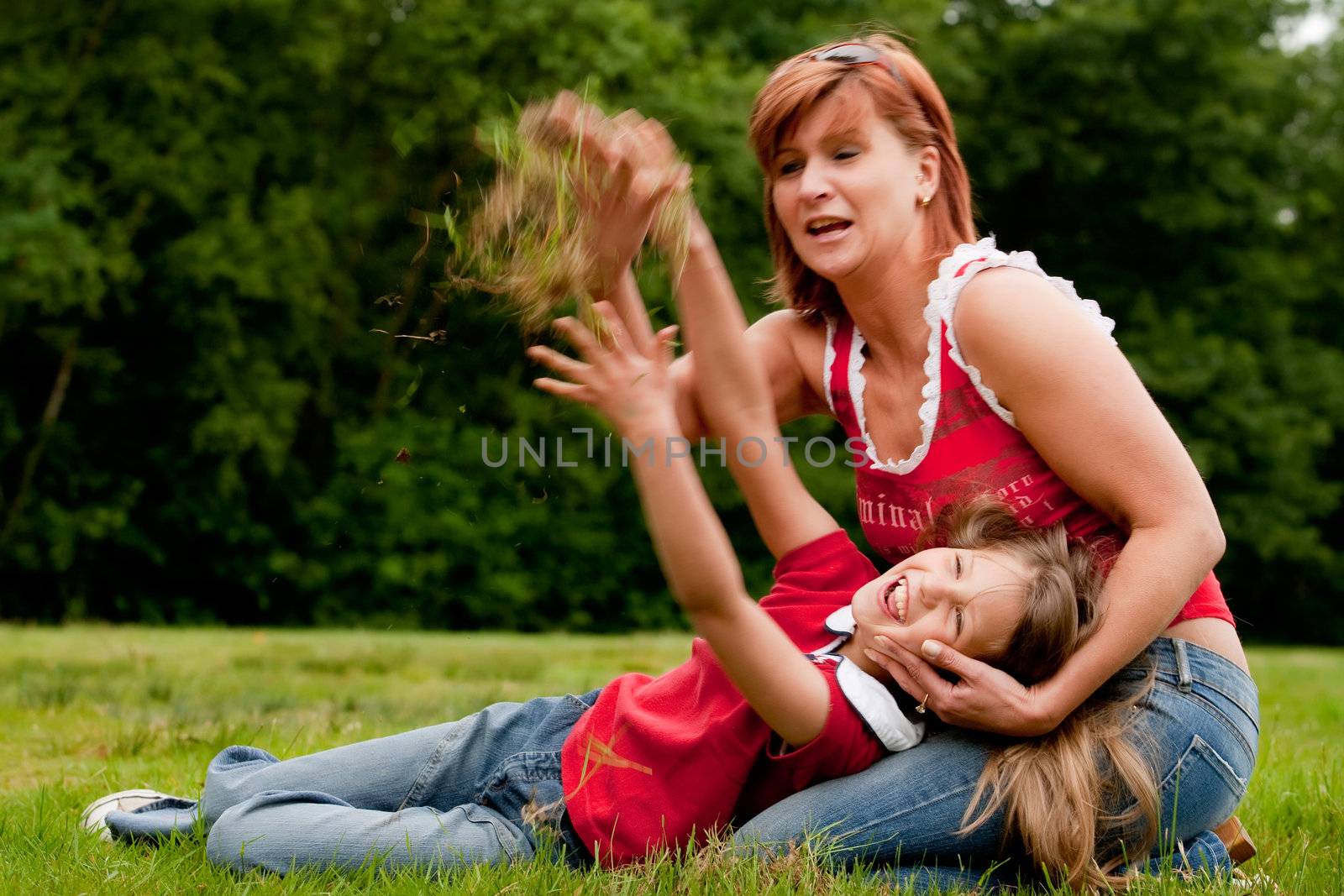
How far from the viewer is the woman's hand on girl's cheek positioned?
8.43 feet

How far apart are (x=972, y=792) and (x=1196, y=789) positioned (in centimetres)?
48

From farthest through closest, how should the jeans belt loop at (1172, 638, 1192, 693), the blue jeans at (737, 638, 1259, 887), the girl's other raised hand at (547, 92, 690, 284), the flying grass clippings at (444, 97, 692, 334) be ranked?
1. the jeans belt loop at (1172, 638, 1192, 693)
2. the blue jeans at (737, 638, 1259, 887)
3. the flying grass clippings at (444, 97, 692, 334)
4. the girl's other raised hand at (547, 92, 690, 284)

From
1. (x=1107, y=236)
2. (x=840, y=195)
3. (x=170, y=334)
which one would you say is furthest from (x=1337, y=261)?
(x=840, y=195)

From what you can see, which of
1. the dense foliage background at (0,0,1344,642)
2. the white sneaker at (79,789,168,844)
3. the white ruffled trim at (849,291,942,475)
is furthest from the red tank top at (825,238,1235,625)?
the dense foliage background at (0,0,1344,642)

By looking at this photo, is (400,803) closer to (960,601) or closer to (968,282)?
(960,601)

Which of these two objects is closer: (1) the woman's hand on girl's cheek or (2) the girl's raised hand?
(2) the girl's raised hand

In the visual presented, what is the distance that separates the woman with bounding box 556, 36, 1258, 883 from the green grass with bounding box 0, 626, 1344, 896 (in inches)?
10.4

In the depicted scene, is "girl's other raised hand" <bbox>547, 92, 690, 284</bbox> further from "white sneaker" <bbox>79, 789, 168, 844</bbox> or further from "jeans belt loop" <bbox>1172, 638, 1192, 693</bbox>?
"white sneaker" <bbox>79, 789, 168, 844</bbox>

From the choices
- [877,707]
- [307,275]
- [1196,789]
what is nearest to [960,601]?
[877,707]

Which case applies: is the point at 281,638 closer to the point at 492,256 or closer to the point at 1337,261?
the point at 492,256

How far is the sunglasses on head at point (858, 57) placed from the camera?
3.03 m

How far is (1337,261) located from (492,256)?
25.4 m

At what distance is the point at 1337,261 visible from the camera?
24453mm

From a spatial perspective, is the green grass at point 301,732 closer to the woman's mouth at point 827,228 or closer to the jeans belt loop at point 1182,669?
the jeans belt loop at point 1182,669
